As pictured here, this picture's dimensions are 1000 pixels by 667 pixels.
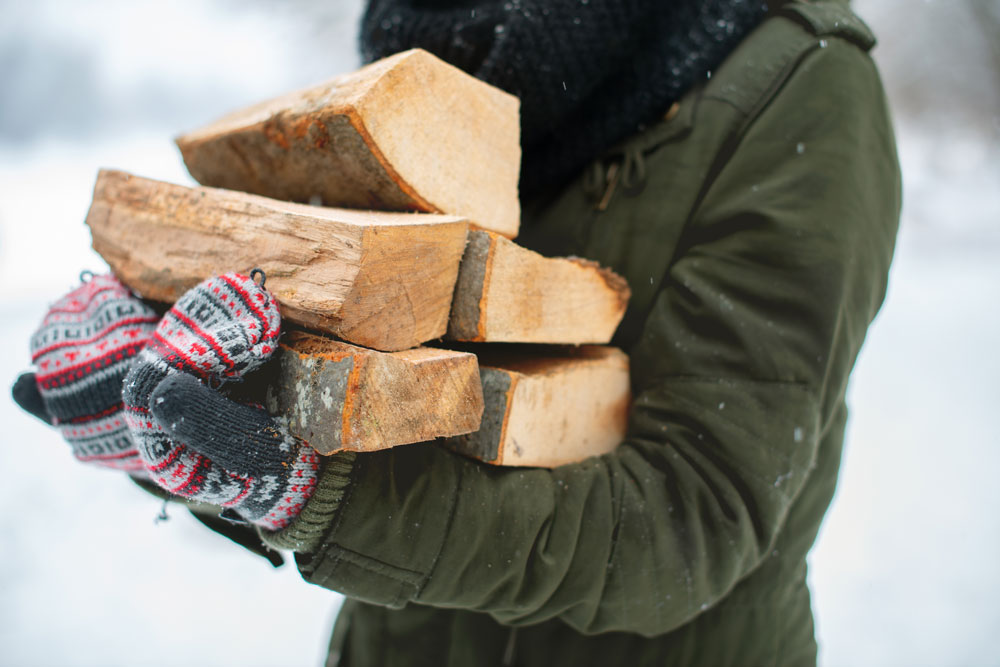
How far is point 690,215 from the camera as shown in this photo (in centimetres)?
102

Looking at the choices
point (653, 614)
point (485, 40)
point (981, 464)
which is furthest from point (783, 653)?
point (981, 464)

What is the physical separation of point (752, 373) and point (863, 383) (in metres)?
3.82

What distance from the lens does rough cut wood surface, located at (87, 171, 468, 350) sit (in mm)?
659

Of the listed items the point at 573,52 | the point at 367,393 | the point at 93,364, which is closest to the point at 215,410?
the point at 367,393

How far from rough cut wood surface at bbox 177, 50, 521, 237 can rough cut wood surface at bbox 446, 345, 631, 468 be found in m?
0.21

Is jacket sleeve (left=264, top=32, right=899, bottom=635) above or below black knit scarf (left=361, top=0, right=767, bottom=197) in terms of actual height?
below

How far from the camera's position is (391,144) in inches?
30.0

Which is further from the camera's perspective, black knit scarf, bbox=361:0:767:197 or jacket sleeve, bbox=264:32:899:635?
black knit scarf, bbox=361:0:767:197

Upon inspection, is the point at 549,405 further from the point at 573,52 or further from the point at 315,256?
the point at 573,52

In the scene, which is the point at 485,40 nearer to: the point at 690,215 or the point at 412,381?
the point at 690,215

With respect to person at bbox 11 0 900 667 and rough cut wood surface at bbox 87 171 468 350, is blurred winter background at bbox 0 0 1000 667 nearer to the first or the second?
person at bbox 11 0 900 667

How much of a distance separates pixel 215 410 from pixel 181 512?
378 cm

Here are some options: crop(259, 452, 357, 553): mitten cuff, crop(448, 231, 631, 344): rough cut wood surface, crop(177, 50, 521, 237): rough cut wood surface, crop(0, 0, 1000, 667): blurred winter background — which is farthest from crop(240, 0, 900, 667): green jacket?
crop(0, 0, 1000, 667): blurred winter background

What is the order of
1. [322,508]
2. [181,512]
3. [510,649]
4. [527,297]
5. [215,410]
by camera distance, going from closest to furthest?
[215,410] < [322,508] < [527,297] < [510,649] < [181,512]
